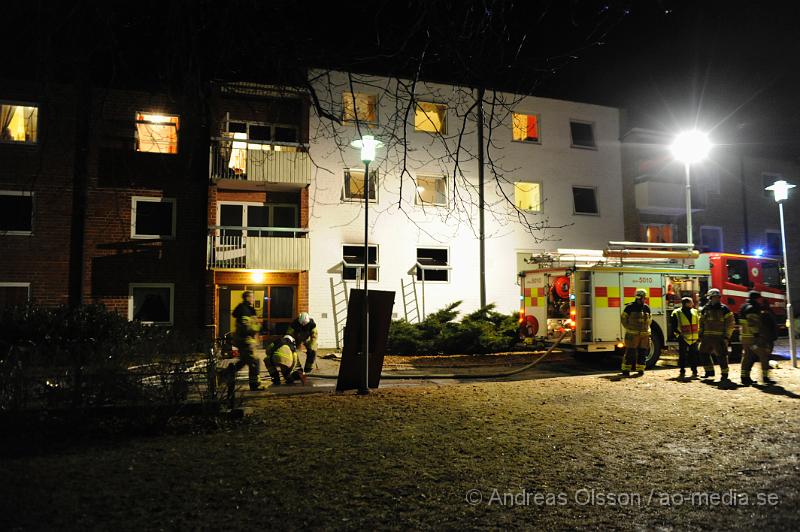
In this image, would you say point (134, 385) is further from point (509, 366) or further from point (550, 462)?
point (509, 366)

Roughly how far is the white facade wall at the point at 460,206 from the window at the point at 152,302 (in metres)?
4.65

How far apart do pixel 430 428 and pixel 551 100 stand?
18.6 meters

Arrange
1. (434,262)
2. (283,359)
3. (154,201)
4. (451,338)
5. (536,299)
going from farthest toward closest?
(434,262) → (154,201) → (451,338) → (536,299) → (283,359)

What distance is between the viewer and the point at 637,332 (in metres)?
11.2

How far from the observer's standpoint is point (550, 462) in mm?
4957

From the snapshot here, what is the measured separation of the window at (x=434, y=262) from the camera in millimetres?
19688

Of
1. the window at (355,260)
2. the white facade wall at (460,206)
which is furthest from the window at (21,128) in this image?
the window at (355,260)

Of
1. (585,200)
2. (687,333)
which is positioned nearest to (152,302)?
(687,333)

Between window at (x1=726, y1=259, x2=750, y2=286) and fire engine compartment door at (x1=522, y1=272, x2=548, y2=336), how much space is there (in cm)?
527

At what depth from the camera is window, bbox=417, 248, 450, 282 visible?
19688 mm

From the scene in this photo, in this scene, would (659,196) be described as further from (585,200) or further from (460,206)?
(460,206)

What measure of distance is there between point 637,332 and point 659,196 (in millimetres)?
13053

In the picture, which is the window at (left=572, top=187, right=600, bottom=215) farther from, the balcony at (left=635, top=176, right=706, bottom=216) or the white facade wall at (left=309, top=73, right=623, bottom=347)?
the balcony at (left=635, top=176, right=706, bottom=216)

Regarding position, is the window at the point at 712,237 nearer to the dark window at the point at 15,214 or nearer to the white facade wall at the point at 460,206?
the white facade wall at the point at 460,206
